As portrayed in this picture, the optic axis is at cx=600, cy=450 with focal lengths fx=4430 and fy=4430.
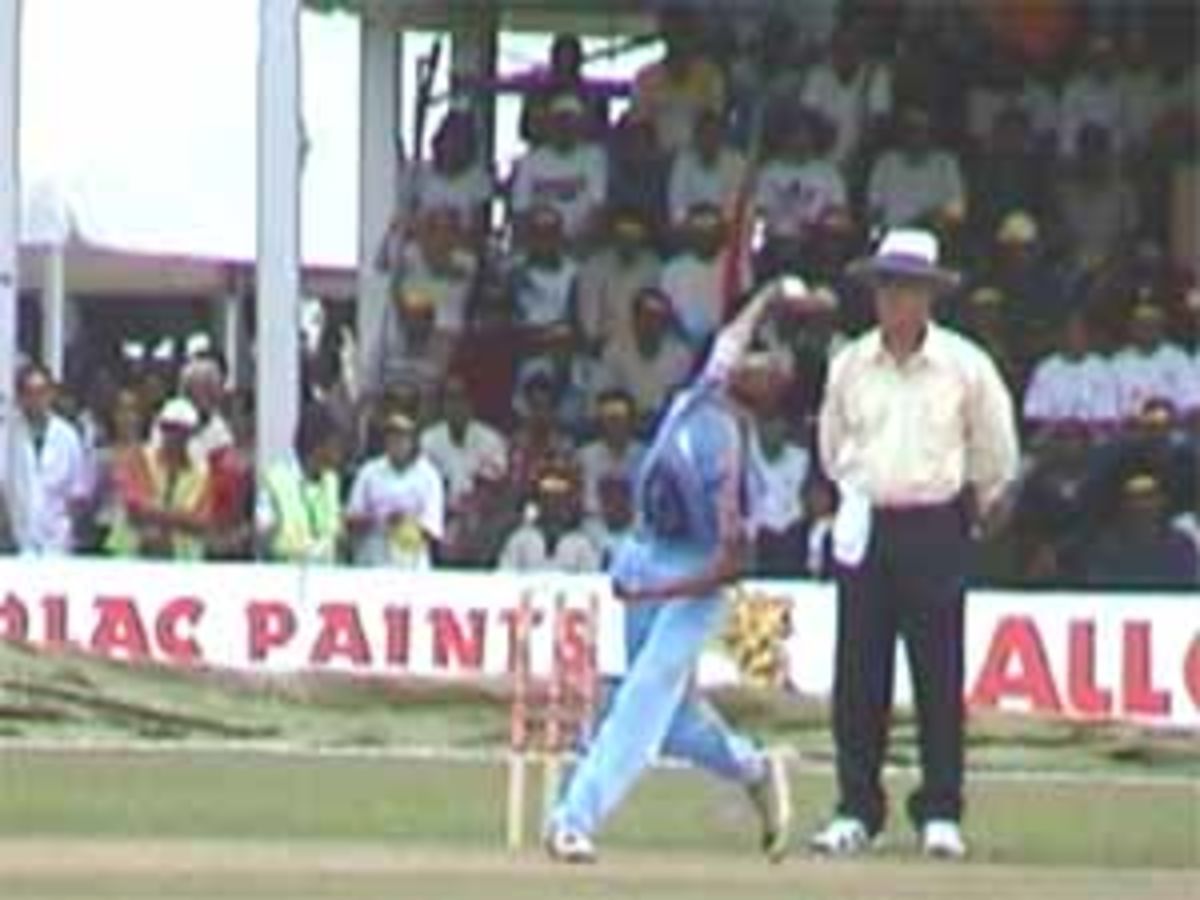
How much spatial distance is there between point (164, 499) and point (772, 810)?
1033 cm

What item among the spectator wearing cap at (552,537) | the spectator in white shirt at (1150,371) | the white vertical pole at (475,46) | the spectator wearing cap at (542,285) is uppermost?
the white vertical pole at (475,46)

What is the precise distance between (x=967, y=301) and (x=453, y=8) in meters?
6.90

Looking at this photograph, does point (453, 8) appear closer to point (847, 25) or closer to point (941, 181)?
point (847, 25)

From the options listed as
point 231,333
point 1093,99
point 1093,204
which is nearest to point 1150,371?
point 1093,204

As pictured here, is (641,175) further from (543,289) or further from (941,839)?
(941,839)

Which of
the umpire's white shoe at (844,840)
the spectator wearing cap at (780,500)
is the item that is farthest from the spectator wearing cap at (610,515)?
the umpire's white shoe at (844,840)

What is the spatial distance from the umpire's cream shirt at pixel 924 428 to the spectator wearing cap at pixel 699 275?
10.3m

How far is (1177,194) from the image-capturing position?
86.4 feet

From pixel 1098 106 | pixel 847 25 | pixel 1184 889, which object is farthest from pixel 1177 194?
pixel 1184 889

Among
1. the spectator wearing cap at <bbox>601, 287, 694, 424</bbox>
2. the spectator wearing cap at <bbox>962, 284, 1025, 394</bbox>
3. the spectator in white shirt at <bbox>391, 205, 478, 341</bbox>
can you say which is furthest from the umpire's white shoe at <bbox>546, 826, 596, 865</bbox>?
the spectator in white shirt at <bbox>391, 205, 478, 341</bbox>

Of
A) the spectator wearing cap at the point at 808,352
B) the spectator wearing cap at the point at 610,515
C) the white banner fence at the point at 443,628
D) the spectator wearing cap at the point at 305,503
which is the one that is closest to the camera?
the white banner fence at the point at 443,628

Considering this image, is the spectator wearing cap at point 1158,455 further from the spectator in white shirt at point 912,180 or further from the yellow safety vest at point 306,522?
the yellow safety vest at point 306,522

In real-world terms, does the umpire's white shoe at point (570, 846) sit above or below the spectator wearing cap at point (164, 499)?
below

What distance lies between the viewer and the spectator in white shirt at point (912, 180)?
85.7 feet
